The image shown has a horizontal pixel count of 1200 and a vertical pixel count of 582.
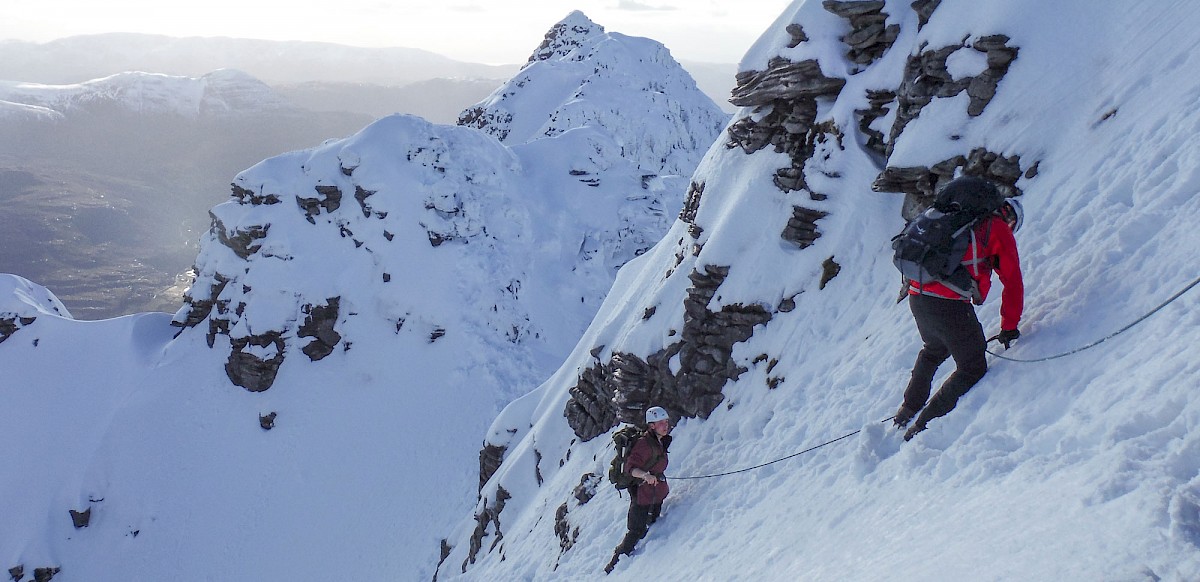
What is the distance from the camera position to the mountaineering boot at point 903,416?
6.86 m

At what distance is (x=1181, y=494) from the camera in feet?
12.5

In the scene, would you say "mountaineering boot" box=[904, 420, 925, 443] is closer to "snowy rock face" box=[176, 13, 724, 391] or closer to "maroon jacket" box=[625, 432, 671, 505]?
"maroon jacket" box=[625, 432, 671, 505]

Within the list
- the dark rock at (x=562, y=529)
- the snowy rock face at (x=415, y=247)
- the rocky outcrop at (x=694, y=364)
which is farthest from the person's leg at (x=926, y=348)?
the snowy rock face at (x=415, y=247)

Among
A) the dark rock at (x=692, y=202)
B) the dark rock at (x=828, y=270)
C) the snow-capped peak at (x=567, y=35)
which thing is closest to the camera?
the dark rock at (x=828, y=270)

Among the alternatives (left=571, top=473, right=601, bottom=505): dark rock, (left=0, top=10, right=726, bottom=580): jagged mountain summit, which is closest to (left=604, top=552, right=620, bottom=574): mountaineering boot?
(left=571, top=473, right=601, bottom=505): dark rock

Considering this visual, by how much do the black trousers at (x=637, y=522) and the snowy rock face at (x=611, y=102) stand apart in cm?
5231

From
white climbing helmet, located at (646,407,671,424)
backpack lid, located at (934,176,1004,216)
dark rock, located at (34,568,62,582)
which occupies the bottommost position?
dark rock, located at (34,568,62,582)

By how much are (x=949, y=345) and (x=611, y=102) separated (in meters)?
64.5

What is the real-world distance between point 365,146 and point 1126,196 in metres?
38.1

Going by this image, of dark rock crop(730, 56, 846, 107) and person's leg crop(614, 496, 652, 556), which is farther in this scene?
dark rock crop(730, 56, 846, 107)

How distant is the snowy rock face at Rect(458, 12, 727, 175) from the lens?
65.7 meters

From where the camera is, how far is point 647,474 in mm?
9203

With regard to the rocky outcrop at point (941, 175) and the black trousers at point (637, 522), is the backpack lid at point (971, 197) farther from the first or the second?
the black trousers at point (637, 522)

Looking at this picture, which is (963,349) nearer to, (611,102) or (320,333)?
(320,333)
